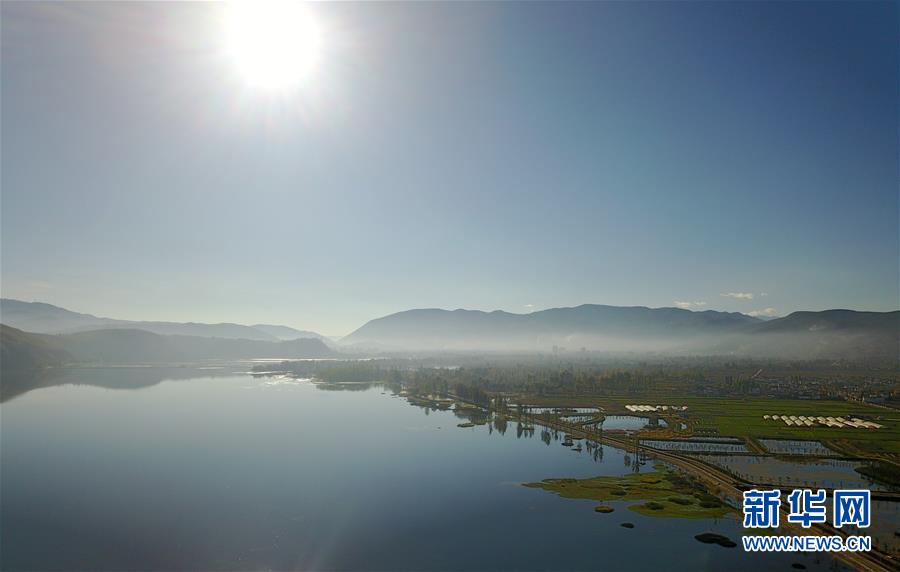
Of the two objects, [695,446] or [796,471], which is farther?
[695,446]

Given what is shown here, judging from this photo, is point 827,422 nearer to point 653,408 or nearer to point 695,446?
point 653,408

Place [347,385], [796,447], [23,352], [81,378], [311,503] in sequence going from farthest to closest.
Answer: [23,352] < [81,378] < [347,385] < [796,447] < [311,503]

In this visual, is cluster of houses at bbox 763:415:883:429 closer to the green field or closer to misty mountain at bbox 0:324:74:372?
the green field

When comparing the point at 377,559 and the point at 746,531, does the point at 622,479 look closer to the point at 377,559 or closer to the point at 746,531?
the point at 746,531

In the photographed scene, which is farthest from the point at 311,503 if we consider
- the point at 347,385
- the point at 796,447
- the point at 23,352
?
the point at 23,352

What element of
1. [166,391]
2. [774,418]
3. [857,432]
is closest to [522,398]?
[774,418]

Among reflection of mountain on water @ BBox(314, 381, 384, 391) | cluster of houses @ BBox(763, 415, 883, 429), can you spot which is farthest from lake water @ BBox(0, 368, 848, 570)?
reflection of mountain on water @ BBox(314, 381, 384, 391)
